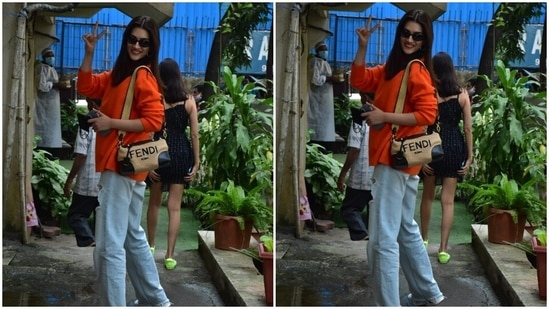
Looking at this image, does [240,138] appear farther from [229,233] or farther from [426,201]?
[426,201]

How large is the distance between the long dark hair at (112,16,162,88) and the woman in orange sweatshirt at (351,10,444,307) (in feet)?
2.96

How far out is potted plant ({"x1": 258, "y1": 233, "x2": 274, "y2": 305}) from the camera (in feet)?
14.6

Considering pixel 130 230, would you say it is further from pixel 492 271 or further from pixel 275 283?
pixel 492 271

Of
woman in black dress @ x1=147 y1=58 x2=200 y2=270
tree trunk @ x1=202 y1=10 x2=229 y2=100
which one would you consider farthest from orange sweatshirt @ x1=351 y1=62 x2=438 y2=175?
woman in black dress @ x1=147 y1=58 x2=200 y2=270

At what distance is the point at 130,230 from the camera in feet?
14.3

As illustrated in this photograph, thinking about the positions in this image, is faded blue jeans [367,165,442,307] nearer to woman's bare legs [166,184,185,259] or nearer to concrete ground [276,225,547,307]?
concrete ground [276,225,547,307]

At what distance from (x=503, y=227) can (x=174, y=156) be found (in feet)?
5.27

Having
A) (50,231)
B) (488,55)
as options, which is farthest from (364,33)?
(50,231)

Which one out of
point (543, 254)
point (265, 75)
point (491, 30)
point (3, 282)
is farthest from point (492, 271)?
point (3, 282)

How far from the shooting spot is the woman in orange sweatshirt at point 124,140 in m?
4.21

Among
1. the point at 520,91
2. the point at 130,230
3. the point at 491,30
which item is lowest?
the point at 130,230

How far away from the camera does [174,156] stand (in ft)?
14.4

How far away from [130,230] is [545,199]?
196 centimetres

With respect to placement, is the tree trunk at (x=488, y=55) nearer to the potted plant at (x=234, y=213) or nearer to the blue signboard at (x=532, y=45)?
the blue signboard at (x=532, y=45)
